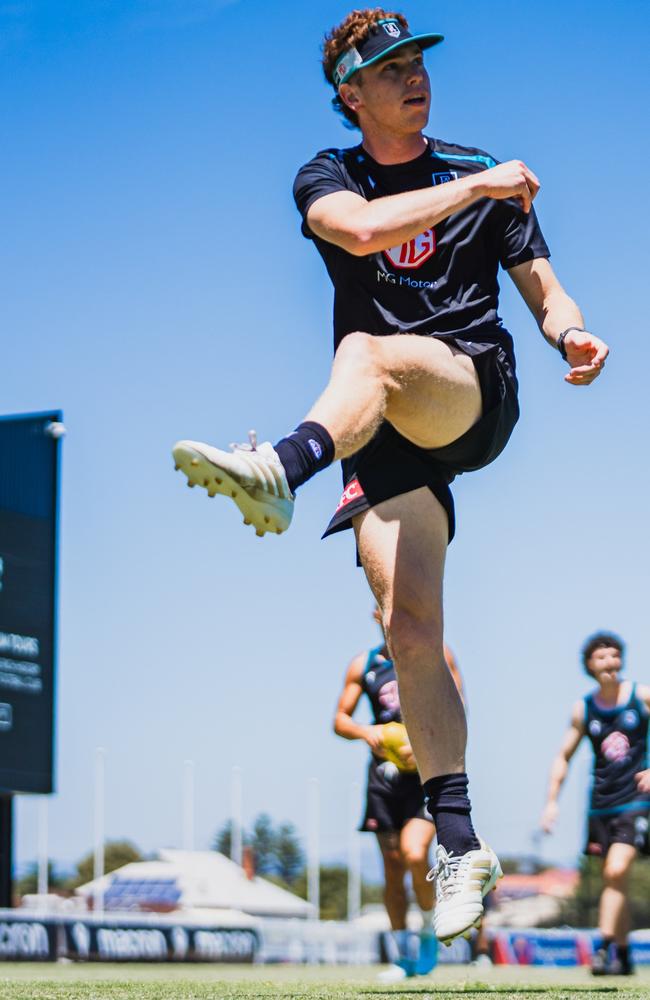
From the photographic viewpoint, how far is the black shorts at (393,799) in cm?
920

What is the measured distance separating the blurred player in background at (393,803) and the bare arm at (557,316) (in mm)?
3913

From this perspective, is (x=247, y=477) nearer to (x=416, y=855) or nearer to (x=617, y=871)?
(x=416, y=855)

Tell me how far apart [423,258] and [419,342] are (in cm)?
40

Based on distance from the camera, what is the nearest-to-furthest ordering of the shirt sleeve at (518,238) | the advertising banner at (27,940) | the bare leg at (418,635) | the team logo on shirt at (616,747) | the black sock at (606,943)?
the bare leg at (418,635) < the shirt sleeve at (518,238) < the black sock at (606,943) < the team logo on shirt at (616,747) < the advertising banner at (27,940)

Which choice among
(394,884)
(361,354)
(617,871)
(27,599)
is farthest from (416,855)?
(27,599)

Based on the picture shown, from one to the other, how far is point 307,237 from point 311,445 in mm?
988

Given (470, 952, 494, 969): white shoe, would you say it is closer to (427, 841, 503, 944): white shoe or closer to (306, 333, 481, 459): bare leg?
(427, 841, 503, 944): white shoe

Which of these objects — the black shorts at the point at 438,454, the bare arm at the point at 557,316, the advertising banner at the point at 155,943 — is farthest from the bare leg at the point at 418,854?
the advertising banner at the point at 155,943

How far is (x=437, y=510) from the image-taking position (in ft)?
15.7

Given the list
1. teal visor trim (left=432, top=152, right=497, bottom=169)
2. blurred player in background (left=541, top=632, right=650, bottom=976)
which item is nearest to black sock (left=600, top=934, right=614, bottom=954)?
blurred player in background (left=541, top=632, right=650, bottom=976)

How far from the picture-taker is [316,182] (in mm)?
4598

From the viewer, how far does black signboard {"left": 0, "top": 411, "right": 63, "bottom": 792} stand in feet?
46.9

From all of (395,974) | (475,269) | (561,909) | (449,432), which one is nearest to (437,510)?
(449,432)

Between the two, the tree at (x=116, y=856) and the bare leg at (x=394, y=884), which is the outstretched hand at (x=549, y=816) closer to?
the bare leg at (x=394, y=884)
